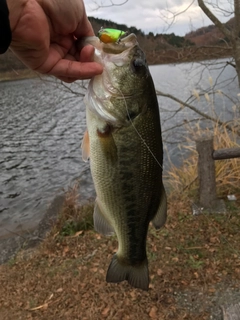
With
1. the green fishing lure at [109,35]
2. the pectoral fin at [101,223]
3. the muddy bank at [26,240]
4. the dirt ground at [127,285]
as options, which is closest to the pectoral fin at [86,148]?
the pectoral fin at [101,223]

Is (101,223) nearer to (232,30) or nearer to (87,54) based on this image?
(87,54)

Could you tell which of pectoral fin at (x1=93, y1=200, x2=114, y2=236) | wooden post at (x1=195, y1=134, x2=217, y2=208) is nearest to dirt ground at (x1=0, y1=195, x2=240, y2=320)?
wooden post at (x1=195, y1=134, x2=217, y2=208)

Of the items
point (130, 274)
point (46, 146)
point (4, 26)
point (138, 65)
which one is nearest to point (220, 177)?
point (130, 274)

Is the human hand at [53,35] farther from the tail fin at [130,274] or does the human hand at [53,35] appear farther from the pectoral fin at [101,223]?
the tail fin at [130,274]

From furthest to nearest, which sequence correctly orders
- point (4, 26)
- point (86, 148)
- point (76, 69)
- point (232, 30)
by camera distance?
point (232, 30), point (86, 148), point (76, 69), point (4, 26)

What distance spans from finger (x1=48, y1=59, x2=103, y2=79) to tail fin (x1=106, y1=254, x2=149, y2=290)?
1187 mm

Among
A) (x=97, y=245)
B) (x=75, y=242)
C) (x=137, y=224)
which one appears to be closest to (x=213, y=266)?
(x=97, y=245)

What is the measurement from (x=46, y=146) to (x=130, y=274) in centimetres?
1243

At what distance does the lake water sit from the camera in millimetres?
8742

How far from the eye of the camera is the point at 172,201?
19.6 ft

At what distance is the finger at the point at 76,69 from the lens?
1829 mm

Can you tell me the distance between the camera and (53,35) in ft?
6.90

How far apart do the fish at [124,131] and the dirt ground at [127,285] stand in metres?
2.05

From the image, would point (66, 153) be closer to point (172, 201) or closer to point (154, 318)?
point (172, 201)
